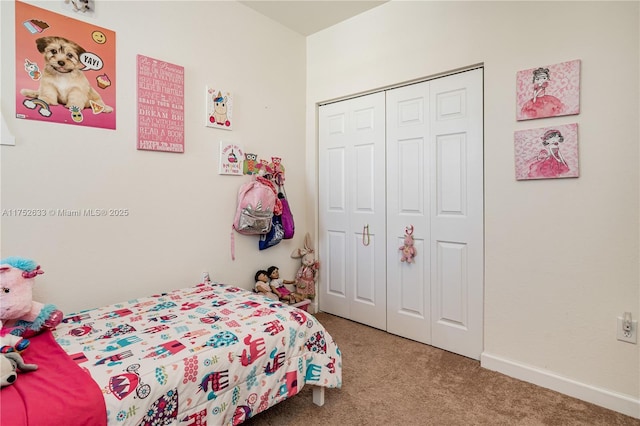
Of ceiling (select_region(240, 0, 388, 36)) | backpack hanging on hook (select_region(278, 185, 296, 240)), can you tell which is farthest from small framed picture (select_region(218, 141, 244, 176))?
ceiling (select_region(240, 0, 388, 36))

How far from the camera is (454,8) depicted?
228 centimetres

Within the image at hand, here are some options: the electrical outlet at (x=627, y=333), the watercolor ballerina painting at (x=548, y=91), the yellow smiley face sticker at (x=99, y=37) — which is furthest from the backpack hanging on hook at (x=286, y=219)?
the electrical outlet at (x=627, y=333)

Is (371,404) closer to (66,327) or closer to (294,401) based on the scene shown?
(294,401)

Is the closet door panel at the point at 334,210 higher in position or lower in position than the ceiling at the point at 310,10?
lower

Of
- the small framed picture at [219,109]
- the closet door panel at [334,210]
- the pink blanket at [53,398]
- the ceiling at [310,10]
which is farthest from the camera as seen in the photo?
the closet door panel at [334,210]

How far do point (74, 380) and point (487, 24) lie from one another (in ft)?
8.91

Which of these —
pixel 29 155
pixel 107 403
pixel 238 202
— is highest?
pixel 29 155

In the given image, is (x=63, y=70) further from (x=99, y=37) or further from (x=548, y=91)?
(x=548, y=91)

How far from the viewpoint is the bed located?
1.08m

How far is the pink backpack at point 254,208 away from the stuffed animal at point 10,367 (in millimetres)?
1508

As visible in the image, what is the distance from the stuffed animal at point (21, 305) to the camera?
146 cm

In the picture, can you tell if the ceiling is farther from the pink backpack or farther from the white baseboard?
the white baseboard

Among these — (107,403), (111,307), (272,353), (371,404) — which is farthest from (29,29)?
(371,404)

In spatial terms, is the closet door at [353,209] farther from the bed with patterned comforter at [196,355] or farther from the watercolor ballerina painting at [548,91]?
the bed with patterned comforter at [196,355]
